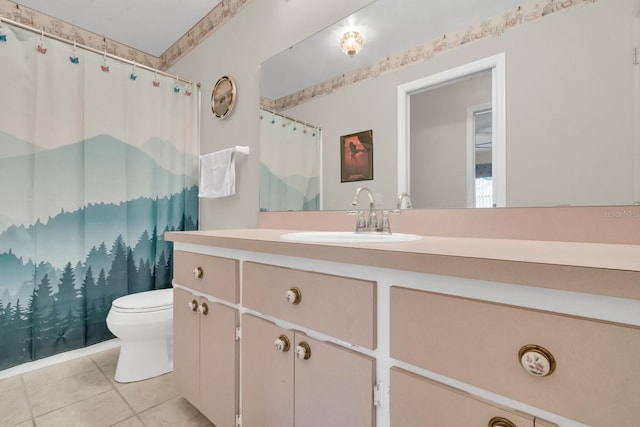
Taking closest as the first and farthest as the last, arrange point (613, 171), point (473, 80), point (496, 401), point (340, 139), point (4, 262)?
point (496, 401) < point (613, 171) < point (473, 80) < point (340, 139) < point (4, 262)

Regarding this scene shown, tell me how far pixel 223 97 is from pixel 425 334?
2067 mm

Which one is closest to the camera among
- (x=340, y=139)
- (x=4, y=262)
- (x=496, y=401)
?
(x=496, y=401)

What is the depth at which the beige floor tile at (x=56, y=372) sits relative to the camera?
1671 mm

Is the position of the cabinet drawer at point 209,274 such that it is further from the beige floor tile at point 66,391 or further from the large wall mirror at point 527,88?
the beige floor tile at point 66,391

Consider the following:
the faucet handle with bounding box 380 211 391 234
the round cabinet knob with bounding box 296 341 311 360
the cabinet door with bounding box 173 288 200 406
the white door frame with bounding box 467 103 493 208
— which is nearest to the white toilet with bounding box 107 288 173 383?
the cabinet door with bounding box 173 288 200 406

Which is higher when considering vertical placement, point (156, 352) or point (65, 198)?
point (65, 198)

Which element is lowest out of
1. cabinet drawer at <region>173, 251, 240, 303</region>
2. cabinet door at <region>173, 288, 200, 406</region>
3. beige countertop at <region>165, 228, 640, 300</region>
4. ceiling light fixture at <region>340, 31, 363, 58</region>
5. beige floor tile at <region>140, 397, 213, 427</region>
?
beige floor tile at <region>140, 397, 213, 427</region>

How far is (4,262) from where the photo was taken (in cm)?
172

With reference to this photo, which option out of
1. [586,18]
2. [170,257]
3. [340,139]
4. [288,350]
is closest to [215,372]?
[288,350]

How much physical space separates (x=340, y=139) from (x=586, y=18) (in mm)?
920

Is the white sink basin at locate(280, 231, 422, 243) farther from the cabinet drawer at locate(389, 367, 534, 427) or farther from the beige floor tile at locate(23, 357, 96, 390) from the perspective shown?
the beige floor tile at locate(23, 357, 96, 390)

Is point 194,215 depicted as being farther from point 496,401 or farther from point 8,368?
point 496,401

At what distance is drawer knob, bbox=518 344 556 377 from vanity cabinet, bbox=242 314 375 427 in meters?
0.31

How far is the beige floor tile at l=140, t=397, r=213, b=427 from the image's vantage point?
1358 millimetres
